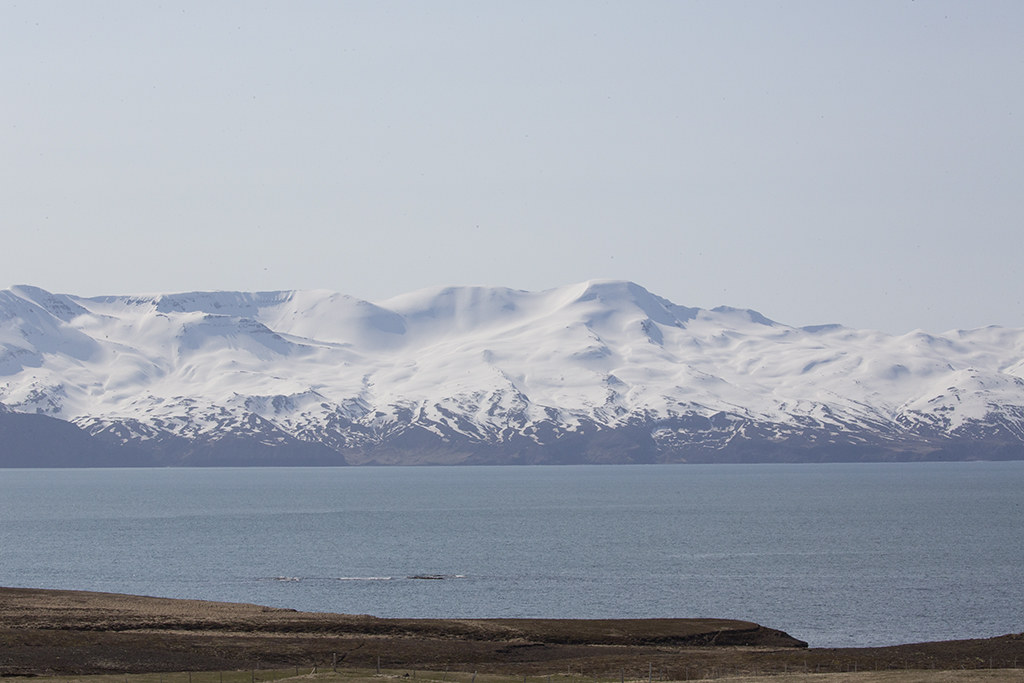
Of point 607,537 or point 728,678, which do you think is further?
point 607,537

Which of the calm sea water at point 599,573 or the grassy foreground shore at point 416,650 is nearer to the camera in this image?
the grassy foreground shore at point 416,650

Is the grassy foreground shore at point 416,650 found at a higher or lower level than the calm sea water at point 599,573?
higher

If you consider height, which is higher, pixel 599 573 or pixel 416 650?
pixel 416 650

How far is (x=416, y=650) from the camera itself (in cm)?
8412

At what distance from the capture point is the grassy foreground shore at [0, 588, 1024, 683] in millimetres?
72125

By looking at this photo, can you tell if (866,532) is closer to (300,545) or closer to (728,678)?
(300,545)

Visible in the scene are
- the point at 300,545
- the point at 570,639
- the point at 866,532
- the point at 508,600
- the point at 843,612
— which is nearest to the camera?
the point at 570,639

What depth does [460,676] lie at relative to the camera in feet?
234

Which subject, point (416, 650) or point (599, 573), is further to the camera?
point (599, 573)

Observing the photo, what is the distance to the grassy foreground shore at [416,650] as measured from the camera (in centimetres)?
7212

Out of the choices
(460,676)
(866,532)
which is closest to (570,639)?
(460,676)

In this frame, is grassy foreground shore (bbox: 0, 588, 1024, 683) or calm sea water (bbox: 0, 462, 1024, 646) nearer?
grassy foreground shore (bbox: 0, 588, 1024, 683)

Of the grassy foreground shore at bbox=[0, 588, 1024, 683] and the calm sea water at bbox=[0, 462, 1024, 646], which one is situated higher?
the grassy foreground shore at bbox=[0, 588, 1024, 683]

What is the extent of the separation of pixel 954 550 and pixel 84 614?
365 feet
